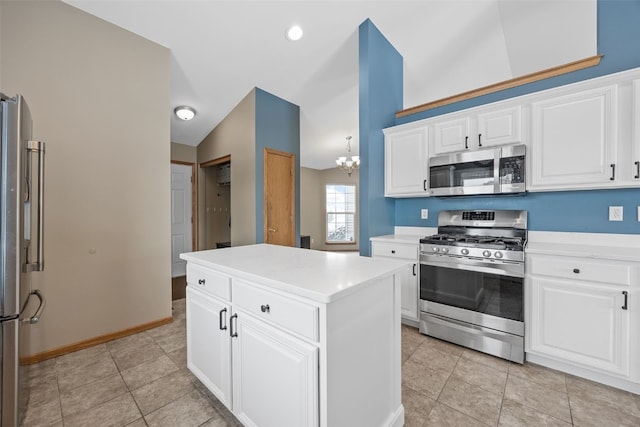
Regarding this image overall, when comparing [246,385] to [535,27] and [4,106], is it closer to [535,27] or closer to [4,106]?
[4,106]

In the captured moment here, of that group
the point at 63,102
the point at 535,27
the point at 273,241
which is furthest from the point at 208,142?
the point at 535,27

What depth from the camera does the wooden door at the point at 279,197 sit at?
159 inches

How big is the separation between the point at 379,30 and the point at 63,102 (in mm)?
3244

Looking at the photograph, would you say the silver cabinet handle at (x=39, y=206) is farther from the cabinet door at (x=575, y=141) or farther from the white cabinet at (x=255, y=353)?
the cabinet door at (x=575, y=141)

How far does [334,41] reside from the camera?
317cm

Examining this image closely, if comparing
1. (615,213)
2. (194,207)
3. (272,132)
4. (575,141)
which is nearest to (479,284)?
(615,213)

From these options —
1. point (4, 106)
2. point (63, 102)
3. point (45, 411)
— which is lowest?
point (45, 411)

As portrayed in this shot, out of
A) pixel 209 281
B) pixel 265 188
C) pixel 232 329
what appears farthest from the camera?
pixel 265 188

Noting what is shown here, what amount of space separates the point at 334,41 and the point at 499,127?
2.09 metres

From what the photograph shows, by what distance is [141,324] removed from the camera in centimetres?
270

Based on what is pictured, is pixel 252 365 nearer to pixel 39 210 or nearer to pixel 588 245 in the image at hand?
pixel 39 210

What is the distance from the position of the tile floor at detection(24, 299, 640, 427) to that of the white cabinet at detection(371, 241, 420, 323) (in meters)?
0.45

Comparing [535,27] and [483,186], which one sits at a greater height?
[535,27]

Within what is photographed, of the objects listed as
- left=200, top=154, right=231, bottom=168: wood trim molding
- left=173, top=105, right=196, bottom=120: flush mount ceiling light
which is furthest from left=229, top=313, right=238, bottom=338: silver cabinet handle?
left=173, top=105, right=196, bottom=120: flush mount ceiling light
